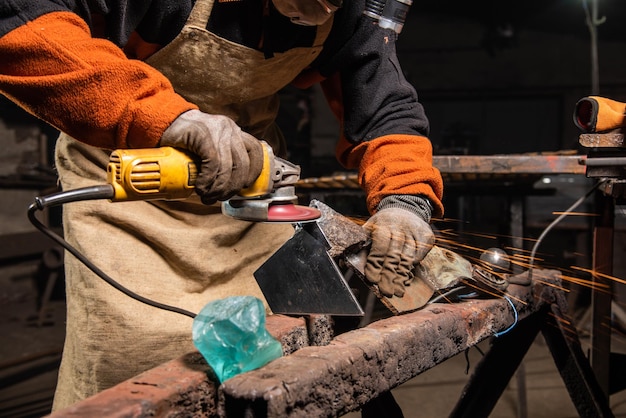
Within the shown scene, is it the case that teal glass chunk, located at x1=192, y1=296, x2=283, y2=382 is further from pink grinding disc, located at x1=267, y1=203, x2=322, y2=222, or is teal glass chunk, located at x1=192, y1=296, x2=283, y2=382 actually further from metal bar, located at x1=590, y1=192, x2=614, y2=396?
metal bar, located at x1=590, y1=192, x2=614, y2=396

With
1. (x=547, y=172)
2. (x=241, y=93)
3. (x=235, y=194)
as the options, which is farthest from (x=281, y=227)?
(x=547, y=172)

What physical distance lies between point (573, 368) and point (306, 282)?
49.1 inches

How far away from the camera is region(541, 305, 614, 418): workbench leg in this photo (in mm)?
2188

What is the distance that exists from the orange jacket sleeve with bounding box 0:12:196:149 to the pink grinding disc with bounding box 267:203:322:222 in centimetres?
32

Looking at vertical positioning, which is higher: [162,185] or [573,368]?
[162,185]

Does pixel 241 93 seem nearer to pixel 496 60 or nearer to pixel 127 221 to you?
pixel 127 221

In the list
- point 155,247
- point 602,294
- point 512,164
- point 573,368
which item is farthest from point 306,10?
point 602,294

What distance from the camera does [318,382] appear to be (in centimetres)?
107

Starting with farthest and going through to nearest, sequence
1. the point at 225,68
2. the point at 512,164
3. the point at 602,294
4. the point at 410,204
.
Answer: the point at 512,164
the point at 602,294
the point at 410,204
the point at 225,68

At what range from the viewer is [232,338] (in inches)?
42.3

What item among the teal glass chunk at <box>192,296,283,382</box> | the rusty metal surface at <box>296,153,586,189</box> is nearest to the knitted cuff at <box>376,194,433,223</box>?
the teal glass chunk at <box>192,296,283,382</box>

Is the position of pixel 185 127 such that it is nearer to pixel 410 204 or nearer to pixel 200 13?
pixel 200 13

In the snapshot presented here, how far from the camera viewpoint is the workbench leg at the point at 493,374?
6.48 ft

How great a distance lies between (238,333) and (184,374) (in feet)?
0.39
